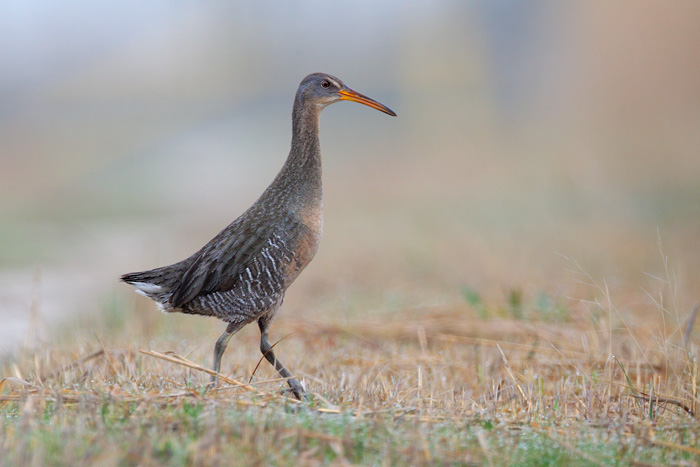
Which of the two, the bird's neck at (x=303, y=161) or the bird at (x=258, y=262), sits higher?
the bird's neck at (x=303, y=161)

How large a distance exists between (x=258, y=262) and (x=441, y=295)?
412cm

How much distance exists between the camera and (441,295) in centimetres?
891

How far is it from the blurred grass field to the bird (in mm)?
405

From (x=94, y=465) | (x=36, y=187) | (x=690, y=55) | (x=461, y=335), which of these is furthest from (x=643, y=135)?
(x=36, y=187)

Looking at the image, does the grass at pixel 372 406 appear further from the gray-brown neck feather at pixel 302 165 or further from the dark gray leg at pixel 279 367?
the gray-brown neck feather at pixel 302 165

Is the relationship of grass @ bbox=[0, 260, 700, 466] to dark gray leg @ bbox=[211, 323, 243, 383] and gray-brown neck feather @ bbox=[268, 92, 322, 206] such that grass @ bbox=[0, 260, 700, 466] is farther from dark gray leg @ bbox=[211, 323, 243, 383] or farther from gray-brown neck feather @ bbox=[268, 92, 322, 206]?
gray-brown neck feather @ bbox=[268, 92, 322, 206]

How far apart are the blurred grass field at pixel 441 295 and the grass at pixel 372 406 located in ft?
0.05

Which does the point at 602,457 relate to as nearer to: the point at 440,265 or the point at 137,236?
the point at 440,265

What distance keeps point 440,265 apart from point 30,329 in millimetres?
5783

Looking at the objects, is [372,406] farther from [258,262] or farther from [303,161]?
[303,161]

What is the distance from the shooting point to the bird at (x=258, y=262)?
5102 mm

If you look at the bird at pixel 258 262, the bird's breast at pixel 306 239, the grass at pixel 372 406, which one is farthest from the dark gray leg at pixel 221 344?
the bird's breast at pixel 306 239

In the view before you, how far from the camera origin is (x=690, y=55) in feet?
43.7

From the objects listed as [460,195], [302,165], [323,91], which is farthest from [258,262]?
[460,195]
